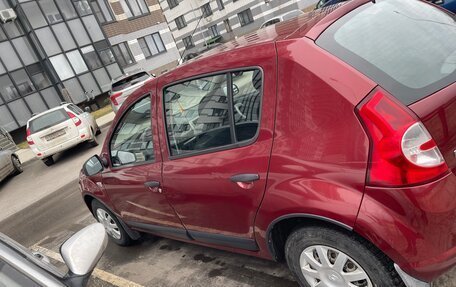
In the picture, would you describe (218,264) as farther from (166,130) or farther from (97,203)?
(97,203)

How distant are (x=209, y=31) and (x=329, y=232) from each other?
42376 millimetres

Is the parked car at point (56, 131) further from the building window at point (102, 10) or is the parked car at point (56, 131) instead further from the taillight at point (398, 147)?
the building window at point (102, 10)

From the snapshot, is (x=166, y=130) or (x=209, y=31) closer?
(x=166, y=130)

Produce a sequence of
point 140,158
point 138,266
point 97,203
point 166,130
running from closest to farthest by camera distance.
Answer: point 166,130 → point 140,158 → point 138,266 → point 97,203

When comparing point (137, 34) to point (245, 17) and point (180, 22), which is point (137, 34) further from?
point (180, 22)

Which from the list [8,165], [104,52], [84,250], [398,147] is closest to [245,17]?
[104,52]

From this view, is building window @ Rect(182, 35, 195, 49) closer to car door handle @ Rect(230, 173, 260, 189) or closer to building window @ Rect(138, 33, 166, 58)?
building window @ Rect(138, 33, 166, 58)

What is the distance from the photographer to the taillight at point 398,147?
1625 millimetres

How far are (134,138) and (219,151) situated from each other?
1.12m

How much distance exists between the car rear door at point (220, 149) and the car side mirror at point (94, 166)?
1150 millimetres

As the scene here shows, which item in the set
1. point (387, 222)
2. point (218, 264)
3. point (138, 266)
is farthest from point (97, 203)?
point (387, 222)

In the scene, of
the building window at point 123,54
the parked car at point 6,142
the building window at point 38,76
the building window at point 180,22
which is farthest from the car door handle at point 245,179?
the building window at point 180,22

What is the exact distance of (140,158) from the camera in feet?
10.1

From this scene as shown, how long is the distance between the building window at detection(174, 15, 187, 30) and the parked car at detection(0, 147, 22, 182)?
35.6 m
